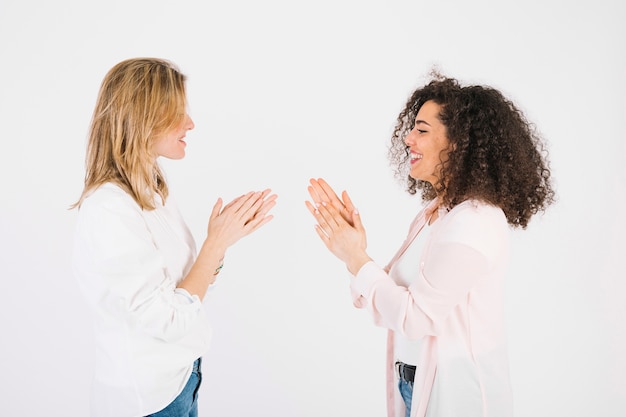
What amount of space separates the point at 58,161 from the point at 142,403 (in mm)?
1583

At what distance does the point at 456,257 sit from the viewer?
1439 millimetres

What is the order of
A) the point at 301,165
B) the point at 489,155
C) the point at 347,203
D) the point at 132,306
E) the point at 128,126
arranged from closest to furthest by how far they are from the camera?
the point at 132,306 → the point at 128,126 → the point at 489,155 → the point at 347,203 → the point at 301,165

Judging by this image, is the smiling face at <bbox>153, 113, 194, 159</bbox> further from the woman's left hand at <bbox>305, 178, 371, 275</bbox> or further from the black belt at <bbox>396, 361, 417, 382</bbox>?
the black belt at <bbox>396, 361, 417, 382</bbox>

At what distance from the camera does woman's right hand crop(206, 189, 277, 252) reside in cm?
166

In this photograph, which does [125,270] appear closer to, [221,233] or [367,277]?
[221,233]

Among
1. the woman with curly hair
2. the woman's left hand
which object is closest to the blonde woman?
the woman's left hand

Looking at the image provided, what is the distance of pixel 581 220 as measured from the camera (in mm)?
2828

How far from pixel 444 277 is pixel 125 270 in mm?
780

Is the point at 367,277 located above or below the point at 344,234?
below

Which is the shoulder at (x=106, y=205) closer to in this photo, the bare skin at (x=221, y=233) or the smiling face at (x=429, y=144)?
the bare skin at (x=221, y=233)

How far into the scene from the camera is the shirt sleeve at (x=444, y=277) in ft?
4.74

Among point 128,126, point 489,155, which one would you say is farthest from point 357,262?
point 128,126

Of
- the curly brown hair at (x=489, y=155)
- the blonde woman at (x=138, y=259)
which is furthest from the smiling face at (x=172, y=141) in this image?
the curly brown hair at (x=489, y=155)

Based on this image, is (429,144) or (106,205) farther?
(429,144)
